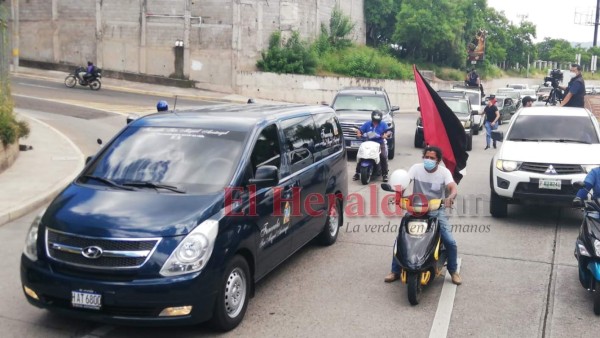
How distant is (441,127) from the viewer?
26.0ft

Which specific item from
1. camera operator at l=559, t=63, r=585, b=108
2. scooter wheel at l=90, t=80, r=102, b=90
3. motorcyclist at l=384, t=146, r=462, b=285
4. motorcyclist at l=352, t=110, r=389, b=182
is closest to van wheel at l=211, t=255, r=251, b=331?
motorcyclist at l=384, t=146, r=462, b=285

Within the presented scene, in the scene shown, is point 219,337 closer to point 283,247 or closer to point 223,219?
point 223,219

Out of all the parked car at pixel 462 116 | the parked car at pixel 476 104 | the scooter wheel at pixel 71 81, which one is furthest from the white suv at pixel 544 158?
the scooter wheel at pixel 71 81

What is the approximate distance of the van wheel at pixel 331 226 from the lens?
8461mm

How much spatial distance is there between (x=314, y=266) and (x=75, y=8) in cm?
3680

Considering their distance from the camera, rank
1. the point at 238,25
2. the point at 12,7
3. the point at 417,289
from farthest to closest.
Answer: the point at 12,7, the point at 238,25, the point at 417,289

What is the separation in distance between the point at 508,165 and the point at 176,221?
6283 millimetres

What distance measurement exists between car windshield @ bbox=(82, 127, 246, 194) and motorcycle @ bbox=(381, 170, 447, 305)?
1854 mm

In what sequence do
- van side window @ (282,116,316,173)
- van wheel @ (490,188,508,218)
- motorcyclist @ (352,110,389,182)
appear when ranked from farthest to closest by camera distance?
1. motorcyclist @ (352,110,389,182)
2. van wheel @ (490,188,508,218)
3. van side window @ (282,116,316,173)

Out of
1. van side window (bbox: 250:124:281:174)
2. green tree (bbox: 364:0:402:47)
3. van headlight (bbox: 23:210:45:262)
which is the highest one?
green tree (bbox: 364:0:402:47)

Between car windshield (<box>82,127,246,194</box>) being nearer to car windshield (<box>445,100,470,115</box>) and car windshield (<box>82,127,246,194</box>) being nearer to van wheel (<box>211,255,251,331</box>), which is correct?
van wheel (<box>211,255,251,331</box>)

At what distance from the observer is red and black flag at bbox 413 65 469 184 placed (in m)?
7.87

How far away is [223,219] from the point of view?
18.1 ft

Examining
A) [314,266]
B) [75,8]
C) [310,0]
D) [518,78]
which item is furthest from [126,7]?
[518,78]
